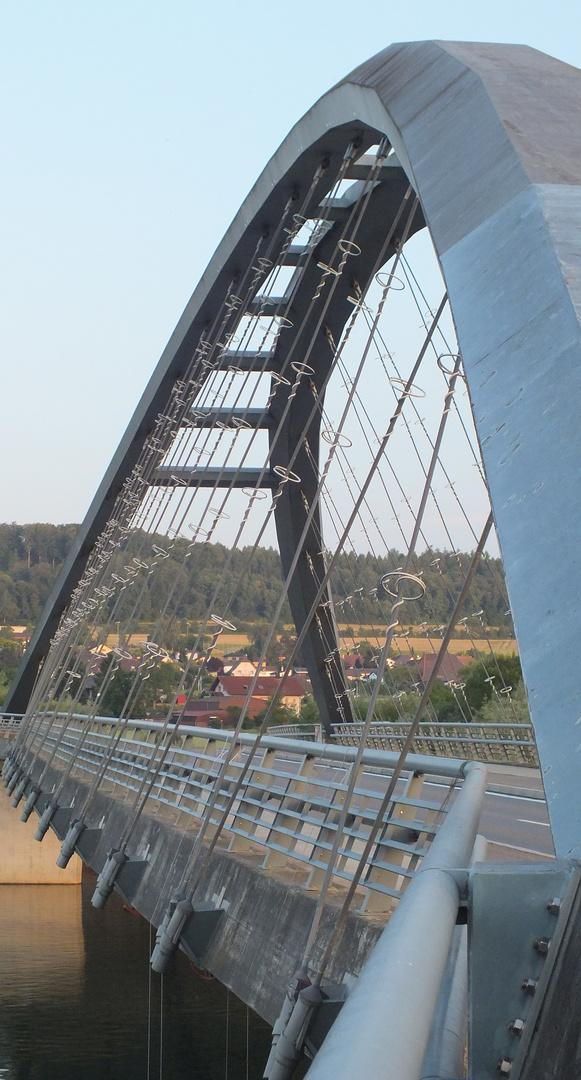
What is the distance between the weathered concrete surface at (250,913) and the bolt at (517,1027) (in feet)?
7.45

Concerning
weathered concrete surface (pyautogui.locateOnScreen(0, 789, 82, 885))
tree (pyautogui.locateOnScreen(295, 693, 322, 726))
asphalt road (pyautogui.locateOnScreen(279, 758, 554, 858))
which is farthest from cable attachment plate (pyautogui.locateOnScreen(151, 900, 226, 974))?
tree (pyautogui.locateOnScreen(295, 693, 322, 726))

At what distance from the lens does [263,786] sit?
630cm

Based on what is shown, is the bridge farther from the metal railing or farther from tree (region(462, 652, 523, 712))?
tree (region(462, 652, 523, 712))

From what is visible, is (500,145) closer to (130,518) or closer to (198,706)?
(130,518)

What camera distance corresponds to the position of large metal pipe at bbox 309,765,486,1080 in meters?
0.90

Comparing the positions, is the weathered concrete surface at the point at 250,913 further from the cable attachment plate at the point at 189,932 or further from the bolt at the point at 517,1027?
the bolt at the point at 517,1027

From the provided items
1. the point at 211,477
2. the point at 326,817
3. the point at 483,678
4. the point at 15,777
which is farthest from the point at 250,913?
the point at 483,678

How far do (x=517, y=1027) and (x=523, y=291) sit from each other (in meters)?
2.10

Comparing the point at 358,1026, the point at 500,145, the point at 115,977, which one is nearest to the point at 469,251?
the point at 500,145

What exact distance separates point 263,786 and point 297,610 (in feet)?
64.4

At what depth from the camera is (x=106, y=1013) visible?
23656mm

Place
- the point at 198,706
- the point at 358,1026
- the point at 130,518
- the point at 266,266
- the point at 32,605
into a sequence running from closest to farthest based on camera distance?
the point at 358,1026
the point at 266,266
the point at 130,518
the point at 198,706
the point at 32,605

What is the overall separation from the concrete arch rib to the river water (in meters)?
18.3

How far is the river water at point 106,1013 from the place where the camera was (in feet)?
69.5
